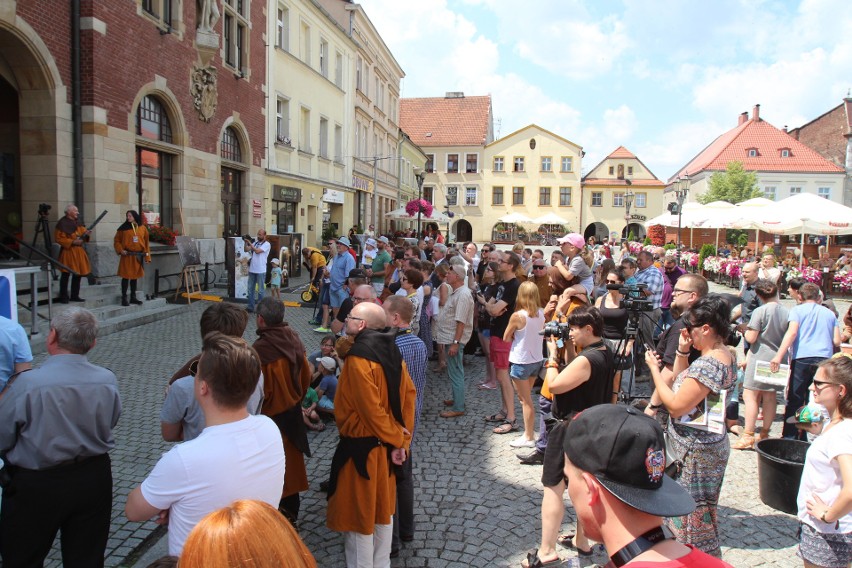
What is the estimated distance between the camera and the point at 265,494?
230 cm

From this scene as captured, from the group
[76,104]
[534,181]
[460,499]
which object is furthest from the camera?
[534,181]

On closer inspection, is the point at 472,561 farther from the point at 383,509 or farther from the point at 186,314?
the point at 186,314

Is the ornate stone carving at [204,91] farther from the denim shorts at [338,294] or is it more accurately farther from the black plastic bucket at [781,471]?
the black plastic bucket at [781,471]

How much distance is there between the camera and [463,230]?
5809cm

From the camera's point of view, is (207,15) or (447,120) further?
(447,120)

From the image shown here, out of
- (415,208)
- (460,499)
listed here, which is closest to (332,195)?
(415,208)

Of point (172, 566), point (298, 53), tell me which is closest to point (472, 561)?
point (172, 566)

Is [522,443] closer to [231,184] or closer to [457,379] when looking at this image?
[457,379]

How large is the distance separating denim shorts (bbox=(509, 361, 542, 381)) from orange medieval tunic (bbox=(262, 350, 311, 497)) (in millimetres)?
2616

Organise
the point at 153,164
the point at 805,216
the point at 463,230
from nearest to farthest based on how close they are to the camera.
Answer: the point at 153,164
the point at 805,216
the point at 463,230

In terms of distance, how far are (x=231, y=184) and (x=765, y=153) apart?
5317 cm

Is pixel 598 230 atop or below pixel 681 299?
atop

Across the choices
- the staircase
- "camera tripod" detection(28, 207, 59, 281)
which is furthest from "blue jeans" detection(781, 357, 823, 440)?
"camera tripod" detection(28, 207, 59, 281)

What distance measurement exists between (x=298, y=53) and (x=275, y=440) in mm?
22221
